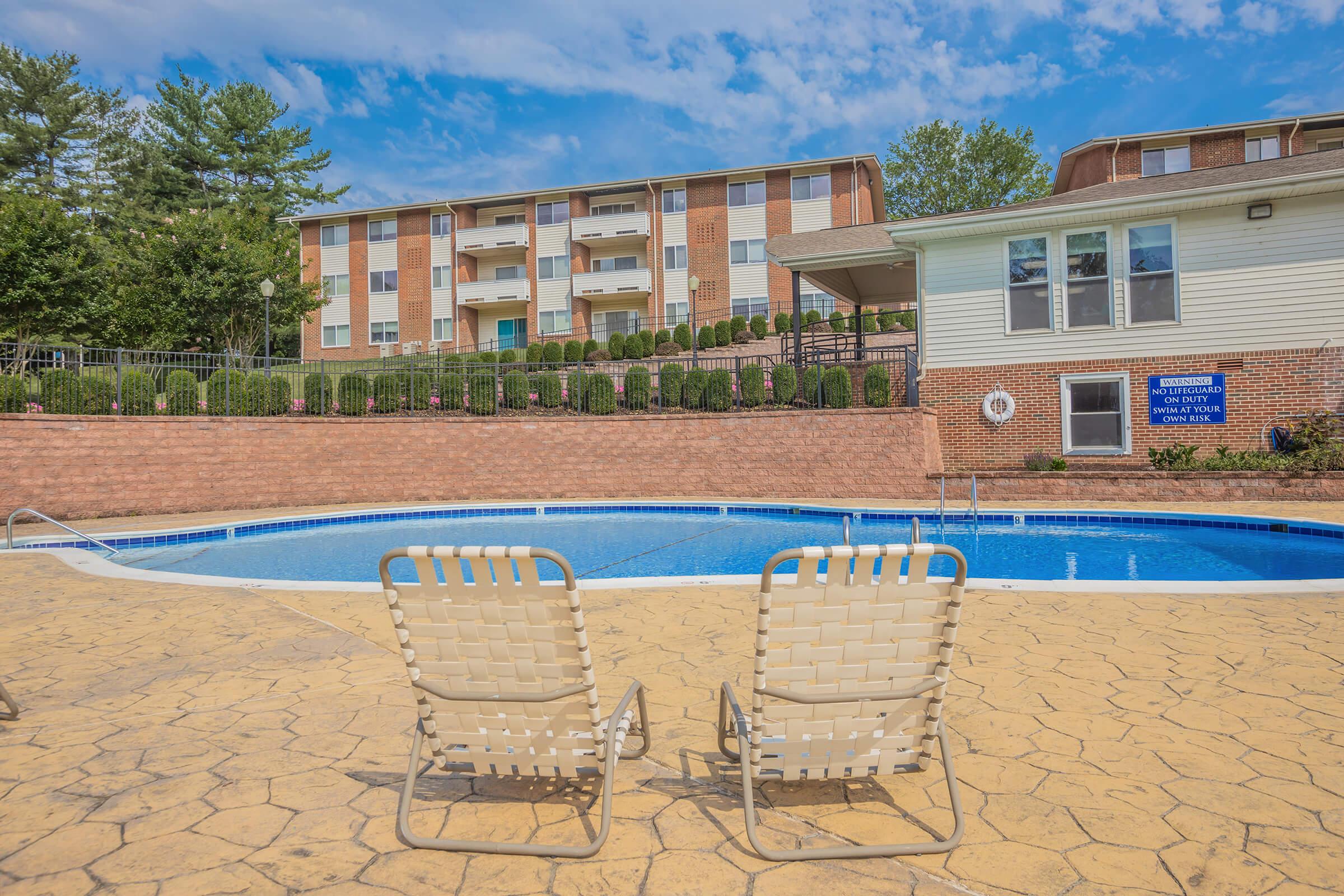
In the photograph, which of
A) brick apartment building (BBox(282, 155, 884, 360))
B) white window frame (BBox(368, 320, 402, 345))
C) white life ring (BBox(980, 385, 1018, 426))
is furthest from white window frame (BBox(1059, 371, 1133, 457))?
white window frame (BBox(368, 320, 402, 345))

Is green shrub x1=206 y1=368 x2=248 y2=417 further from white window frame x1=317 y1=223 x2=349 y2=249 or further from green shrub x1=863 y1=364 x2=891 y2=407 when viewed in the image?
white window frame x1=317 y1=223 x2=349 y2=249

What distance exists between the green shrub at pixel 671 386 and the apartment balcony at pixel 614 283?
19.4 meters

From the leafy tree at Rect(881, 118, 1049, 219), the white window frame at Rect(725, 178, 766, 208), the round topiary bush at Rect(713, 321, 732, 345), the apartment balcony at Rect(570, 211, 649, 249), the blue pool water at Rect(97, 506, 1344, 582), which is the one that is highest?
the leafy tree at Rect(881, 118, 1049, 219)

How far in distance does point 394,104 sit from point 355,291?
78.2 ft

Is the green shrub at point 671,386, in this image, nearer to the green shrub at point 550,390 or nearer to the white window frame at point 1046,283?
the green shrub at point 550,390

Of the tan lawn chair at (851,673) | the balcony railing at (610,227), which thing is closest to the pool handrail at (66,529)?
the tan lawn chair at (851,673)

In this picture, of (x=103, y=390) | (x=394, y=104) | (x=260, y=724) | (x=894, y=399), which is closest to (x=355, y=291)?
(x=394, y=104)

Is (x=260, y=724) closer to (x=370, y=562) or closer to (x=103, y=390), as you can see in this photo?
(x=370, y=562)

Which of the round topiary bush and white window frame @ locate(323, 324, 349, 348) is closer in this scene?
the round topiary bush

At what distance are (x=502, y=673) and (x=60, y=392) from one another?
52.1 feet

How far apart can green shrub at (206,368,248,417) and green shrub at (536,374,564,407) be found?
646 cm

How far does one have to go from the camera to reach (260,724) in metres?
3.79

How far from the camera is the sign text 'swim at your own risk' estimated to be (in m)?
13.9

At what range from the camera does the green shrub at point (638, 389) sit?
1764 centimetres
